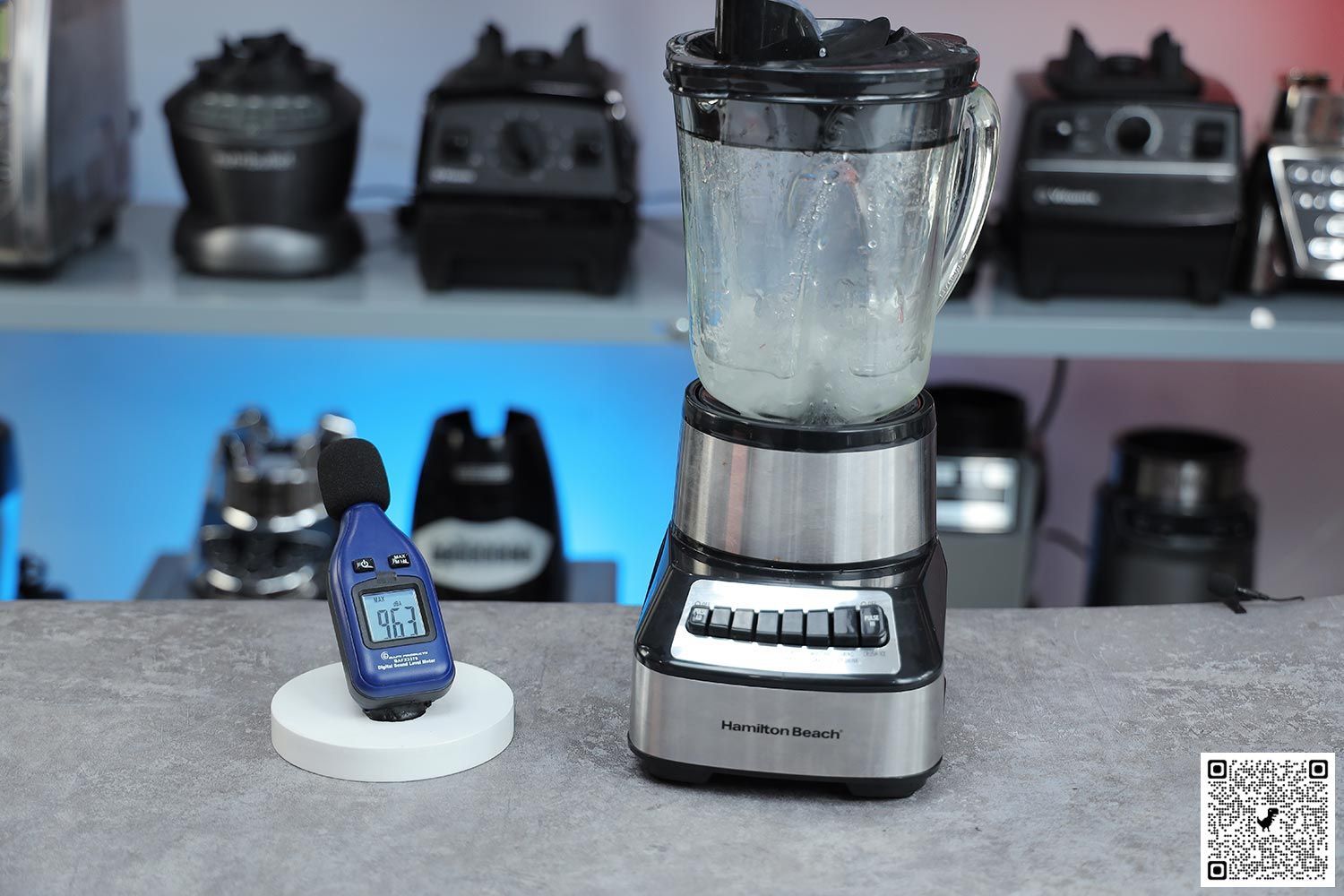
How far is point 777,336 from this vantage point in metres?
0.88

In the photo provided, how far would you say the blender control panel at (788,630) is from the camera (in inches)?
32.1

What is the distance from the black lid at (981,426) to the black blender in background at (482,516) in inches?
20.3

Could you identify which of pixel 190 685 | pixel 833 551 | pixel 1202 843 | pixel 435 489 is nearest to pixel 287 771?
pixel 190 685

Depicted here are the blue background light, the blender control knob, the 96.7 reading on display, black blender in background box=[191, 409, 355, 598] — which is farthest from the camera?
the blue background light

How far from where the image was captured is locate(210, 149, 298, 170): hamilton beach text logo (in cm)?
171

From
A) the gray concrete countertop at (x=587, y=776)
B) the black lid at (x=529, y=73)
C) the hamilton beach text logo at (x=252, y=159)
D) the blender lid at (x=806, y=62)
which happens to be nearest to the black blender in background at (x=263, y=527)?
the hamilton beach text logo at (x=252, y=159)

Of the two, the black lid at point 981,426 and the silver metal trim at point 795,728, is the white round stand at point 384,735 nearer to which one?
the silver metal trim at point 795,728

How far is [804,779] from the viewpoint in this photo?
0.82m

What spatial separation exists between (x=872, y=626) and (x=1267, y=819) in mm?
228

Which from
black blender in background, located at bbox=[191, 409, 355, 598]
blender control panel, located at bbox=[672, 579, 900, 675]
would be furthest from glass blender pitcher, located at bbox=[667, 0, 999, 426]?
black blender in background, located at bbox=[191, 409, 355, 598]

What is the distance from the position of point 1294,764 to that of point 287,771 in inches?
22.3

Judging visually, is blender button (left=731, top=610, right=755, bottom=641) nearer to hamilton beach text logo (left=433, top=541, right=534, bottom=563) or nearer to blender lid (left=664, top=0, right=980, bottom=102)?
blender lid (left=664, top=0, right=980, bottom=102)

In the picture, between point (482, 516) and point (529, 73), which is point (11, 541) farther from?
point (529, 73)

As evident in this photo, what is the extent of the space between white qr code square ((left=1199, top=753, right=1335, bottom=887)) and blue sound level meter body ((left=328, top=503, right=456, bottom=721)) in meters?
0.42
